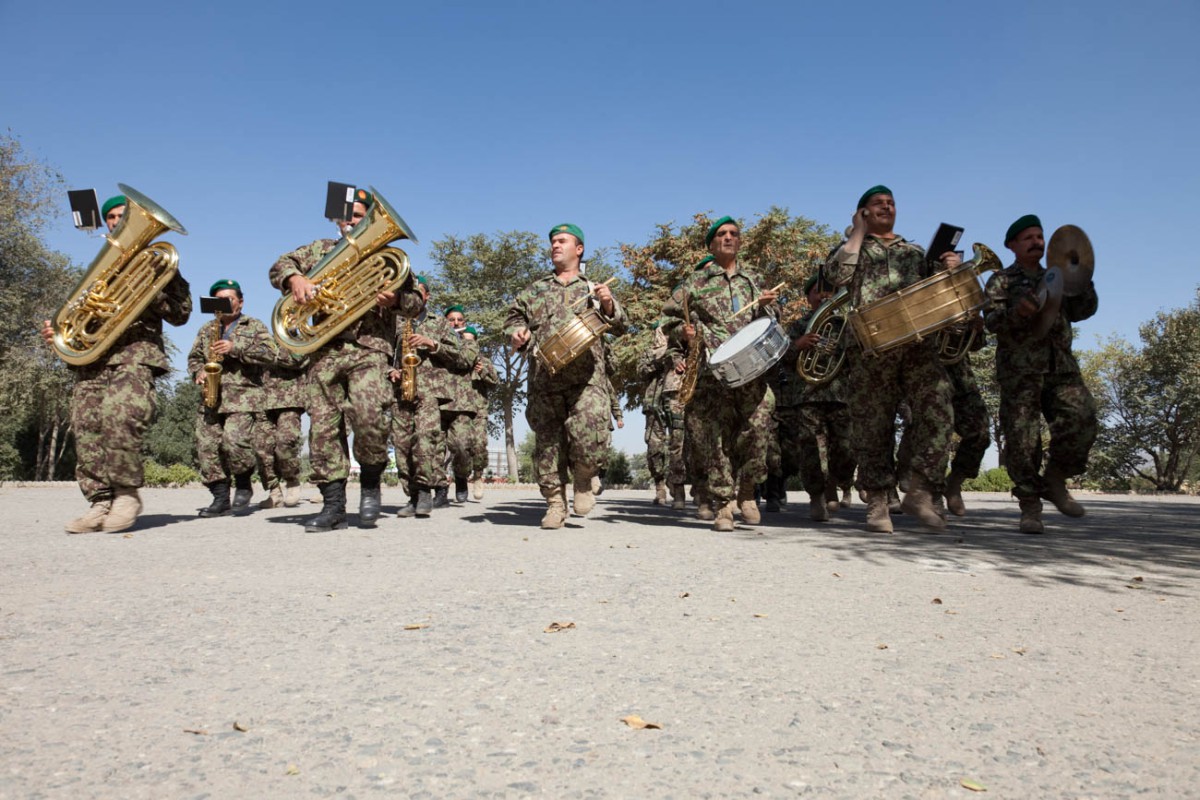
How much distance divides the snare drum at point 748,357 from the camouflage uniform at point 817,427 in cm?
193

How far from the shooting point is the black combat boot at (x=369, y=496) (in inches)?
255

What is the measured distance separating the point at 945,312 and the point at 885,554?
1.85 m

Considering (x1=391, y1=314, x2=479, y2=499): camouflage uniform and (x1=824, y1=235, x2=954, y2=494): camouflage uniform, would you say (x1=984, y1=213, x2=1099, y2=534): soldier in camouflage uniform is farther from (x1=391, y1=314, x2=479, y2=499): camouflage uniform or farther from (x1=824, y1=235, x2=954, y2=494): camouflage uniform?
(x1=391, y1=314, x2=479, y2=499): camouflage uniform

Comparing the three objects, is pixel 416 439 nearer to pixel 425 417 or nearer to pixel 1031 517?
pixel 425 417

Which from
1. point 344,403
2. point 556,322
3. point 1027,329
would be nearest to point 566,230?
point 556,322

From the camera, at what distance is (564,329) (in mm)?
6020

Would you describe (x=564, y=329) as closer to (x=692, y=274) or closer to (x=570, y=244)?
(x=570, y=244)

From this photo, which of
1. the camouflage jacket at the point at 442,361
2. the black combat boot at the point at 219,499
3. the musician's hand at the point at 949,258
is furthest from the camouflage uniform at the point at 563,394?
the black combat boot at the point at 219,499

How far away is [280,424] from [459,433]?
A: 7.26 feet

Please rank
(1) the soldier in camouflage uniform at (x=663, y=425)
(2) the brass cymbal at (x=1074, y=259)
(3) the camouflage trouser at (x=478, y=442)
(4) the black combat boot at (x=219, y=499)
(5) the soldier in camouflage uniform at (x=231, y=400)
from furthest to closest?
(3) the camouflage trouser at (x=478, y=442) < (1) the soldier in camouflage uniform at (x=663, y=425) < (5) the soldier in camouflage uniform at (x=231, y=400) < (4) the black combat boot at (x=219, y=499) < (2) the brass cymbal at (x=1074, y=259)

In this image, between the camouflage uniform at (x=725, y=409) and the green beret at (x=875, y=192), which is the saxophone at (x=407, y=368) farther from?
the green beret at (x=875, y=192)

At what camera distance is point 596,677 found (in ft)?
7.57

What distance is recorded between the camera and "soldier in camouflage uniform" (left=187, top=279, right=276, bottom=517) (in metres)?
8.62

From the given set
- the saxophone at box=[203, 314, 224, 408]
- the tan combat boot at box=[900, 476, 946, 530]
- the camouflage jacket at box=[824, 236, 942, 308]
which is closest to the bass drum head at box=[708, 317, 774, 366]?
the camouflage jacket at box=[824, 236, 942, 308]
